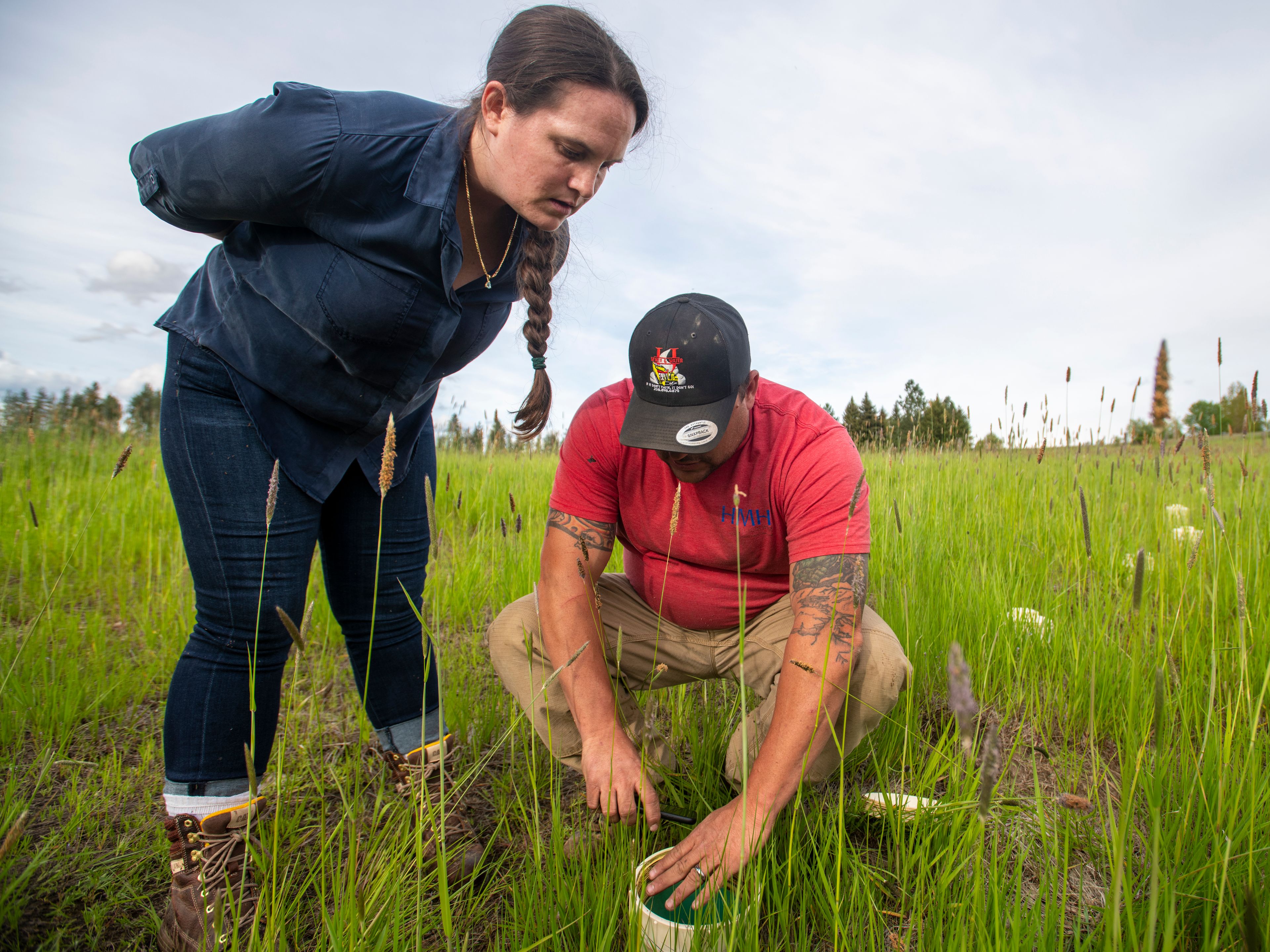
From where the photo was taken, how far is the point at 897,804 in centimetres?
161

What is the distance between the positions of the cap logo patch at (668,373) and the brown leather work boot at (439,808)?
114 cm

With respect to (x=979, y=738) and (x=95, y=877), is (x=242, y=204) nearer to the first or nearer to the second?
(x=95, y=877)

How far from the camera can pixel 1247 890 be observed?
587mm

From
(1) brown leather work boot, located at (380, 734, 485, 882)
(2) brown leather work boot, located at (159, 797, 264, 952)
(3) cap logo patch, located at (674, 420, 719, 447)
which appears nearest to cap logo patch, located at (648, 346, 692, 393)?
(3) cap logo patch, located at (674, 420, 719, 447)

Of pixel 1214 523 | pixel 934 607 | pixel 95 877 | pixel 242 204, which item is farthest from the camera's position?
pixel 1214 523

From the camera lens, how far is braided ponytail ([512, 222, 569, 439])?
79.4 inches

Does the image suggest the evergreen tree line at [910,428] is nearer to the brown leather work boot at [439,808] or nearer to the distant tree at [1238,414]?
the distant tree at [1238,414]

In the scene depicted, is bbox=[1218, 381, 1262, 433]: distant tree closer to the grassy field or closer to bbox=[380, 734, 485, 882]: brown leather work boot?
the grassy field

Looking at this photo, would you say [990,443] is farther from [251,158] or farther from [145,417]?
[145,417]

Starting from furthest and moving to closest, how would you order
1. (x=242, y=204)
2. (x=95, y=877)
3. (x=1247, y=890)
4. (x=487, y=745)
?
(x=487, y=745), (x=95, y=877), (x=242, y=204), (x=1247, y=890)

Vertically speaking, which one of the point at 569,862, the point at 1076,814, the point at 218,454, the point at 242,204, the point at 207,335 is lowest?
the point at 569,862

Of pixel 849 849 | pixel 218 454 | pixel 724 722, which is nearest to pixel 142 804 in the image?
pixel 218 454

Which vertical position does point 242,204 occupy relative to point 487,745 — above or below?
above

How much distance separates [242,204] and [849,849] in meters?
2.06
